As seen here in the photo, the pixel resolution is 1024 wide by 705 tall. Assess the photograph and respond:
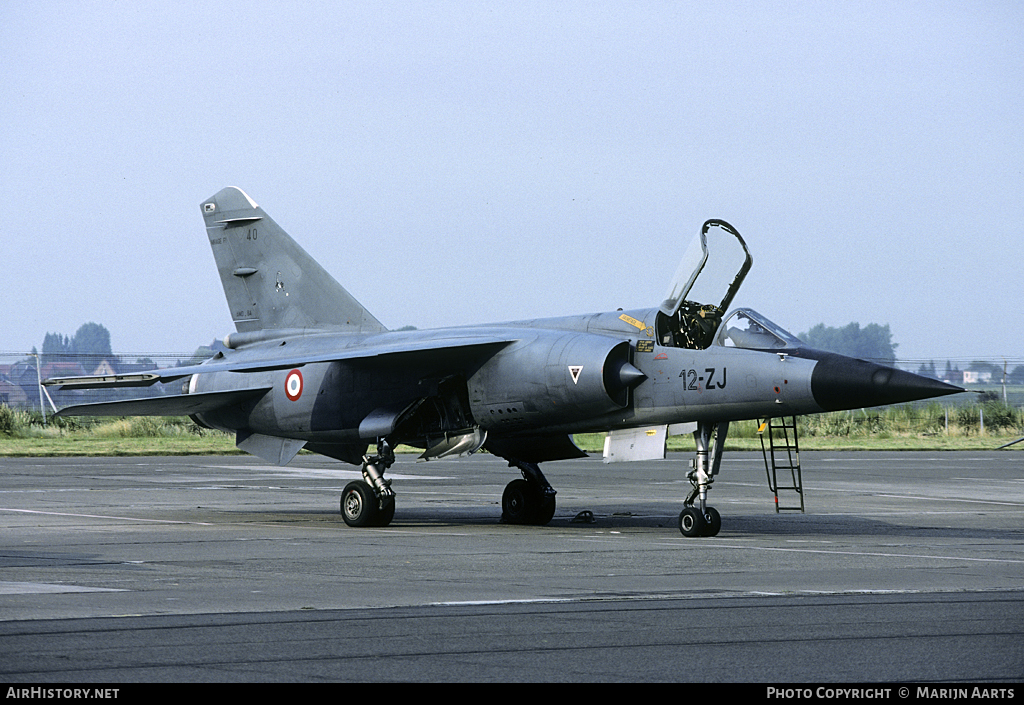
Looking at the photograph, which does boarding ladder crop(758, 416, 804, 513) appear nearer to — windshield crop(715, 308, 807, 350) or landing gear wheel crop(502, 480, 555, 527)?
windshield crop(715, 308, 807, 350)

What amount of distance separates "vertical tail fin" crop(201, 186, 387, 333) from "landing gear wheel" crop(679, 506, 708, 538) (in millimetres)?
6489

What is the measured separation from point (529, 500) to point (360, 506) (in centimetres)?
255

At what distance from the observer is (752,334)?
14.8 meters

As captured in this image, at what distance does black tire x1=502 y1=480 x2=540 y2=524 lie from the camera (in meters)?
17.7

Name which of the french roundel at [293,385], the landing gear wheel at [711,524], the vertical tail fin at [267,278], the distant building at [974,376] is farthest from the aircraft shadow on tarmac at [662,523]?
the distant building at [974,376]

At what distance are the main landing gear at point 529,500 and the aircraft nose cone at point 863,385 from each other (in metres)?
4.86

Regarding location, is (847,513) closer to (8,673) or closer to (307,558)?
(307,558)

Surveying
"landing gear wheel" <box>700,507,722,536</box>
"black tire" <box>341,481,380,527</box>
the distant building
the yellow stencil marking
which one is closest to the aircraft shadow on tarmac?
"black tire" <box>341,481,380,527</box>

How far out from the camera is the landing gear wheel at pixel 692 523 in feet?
48.1

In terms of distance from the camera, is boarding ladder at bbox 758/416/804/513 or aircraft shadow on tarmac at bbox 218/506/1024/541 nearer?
aircraft shadow on tarmac at bbox 218/506/1024/541

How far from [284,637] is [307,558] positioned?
16.8 ft

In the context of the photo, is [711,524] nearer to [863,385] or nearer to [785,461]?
[863,385]

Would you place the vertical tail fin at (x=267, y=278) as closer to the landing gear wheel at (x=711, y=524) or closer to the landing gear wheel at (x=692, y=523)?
the landing gear wheel at (x=692, y=523)

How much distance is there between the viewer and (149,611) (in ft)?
27.0
